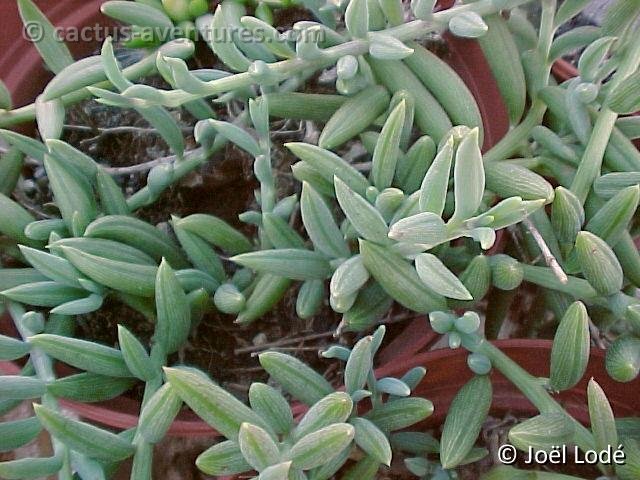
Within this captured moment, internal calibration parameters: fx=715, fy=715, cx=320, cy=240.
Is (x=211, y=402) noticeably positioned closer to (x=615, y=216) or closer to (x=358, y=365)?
(x=358, y=365)

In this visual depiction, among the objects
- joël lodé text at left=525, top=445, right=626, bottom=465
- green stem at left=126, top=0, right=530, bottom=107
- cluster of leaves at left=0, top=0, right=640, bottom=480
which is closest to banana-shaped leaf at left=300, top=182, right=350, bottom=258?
cluster of leaves at left=0, top=0, right=640, bottom=480

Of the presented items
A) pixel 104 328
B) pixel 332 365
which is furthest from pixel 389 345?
pixel 104 328

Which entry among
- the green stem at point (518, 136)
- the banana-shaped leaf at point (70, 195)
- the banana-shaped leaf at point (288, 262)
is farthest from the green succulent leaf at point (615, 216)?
the banana-shaped leaf at point (70, 195)

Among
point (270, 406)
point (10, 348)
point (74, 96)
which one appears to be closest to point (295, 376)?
point (270, 406)

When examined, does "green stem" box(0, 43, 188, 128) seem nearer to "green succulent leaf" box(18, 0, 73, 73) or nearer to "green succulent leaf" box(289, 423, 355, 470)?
"green succulent leaf" box(18, 0, 73, 73)

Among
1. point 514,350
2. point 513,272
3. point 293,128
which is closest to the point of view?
point 513,272

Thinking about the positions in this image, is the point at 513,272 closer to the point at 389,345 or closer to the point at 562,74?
the point at 389,345

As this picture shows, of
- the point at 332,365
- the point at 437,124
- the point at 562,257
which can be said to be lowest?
the point at 332,365

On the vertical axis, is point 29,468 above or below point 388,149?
below
